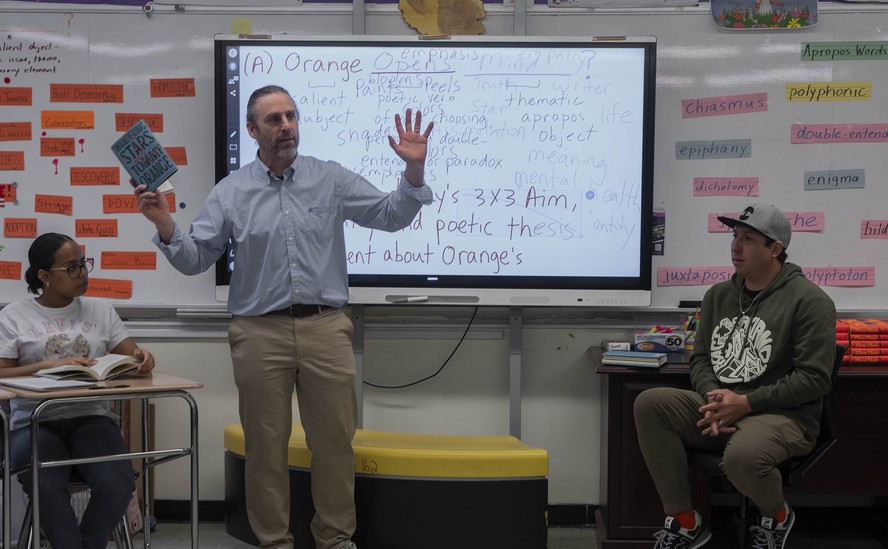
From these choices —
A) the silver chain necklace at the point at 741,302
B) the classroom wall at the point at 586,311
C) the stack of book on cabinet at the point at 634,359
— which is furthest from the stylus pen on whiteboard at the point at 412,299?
the silver chain necklace at the point at 741,302

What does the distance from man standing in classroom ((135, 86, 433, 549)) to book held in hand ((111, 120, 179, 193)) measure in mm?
241

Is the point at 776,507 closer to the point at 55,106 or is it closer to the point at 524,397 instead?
the point at 524,397

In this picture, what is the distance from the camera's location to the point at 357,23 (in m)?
3.53

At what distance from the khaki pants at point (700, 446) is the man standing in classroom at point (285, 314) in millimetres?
994

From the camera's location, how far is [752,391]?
2828 millimetres

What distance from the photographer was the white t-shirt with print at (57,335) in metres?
2.72

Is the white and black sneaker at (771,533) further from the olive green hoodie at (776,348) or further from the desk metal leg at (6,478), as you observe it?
the desk metal leg at (6,478)

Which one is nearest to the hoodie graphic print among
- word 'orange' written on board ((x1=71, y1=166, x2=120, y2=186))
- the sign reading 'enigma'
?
the sign reading 'enigma'

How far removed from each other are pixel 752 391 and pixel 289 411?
1515mm

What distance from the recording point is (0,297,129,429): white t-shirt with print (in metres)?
2.72

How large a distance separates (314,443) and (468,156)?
126cm

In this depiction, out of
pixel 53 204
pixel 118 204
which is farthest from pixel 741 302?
pixel 53 204

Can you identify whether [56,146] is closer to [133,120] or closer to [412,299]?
[133,120]

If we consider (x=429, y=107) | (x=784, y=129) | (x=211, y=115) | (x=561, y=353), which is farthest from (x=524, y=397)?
(x=211, y=115)
